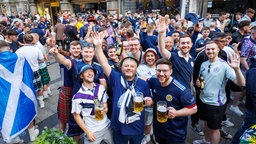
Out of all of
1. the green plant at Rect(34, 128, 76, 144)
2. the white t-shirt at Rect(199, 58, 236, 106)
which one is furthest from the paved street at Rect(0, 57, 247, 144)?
the green plant at Rect(34, 128, 76, 144)

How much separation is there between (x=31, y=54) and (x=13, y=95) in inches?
55.1

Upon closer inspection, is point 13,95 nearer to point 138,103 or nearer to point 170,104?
point 138,103

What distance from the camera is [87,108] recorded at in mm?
2404

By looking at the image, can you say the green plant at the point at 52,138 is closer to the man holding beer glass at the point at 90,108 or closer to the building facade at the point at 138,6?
the man holding beer glass at the point at 90,108

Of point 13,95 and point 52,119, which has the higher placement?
point 13,95

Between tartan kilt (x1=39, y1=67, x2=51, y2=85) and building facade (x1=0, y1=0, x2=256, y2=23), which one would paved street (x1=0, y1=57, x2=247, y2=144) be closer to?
tartan kilt (x1=39, y1=67, x2=51, y2=85)

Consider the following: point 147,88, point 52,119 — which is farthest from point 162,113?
point 52,119

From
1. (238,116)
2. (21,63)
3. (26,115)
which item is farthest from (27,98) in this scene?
(238,116)

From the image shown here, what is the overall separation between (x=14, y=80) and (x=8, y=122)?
0.72 meters

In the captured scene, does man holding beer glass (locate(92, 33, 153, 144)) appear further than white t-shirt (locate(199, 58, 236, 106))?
No

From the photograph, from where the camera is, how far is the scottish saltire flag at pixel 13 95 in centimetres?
314

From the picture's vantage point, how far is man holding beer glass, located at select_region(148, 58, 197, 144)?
217cm

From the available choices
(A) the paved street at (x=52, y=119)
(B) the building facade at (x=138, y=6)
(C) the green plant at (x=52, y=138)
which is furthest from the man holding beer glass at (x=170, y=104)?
(B) the building facade at (x=138, y=6)

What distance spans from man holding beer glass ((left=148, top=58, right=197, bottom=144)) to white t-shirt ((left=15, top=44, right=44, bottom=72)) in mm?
3166
